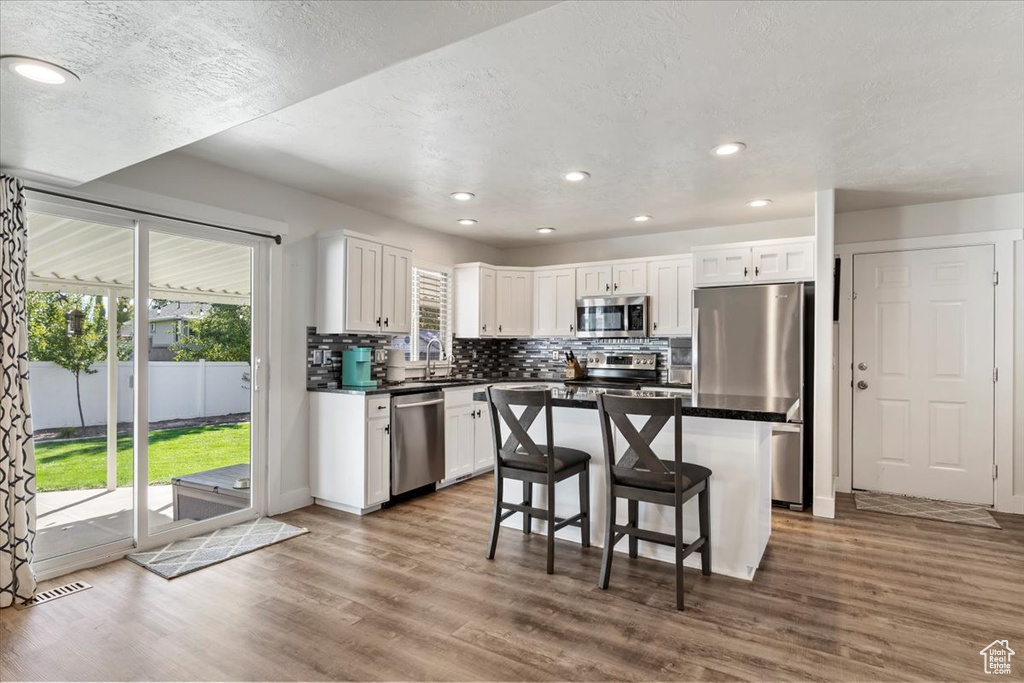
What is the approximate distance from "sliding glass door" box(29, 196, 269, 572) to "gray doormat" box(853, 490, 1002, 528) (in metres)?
4.88

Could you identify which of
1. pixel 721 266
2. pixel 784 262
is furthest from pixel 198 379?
pixel 784 262

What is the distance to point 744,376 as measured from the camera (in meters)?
4.50

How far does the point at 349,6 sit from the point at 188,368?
2.98 m

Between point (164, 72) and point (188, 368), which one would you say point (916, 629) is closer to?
point (164, 72)

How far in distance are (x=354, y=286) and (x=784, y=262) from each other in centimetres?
354

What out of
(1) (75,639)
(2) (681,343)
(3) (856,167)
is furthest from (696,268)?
(1) (75,639)

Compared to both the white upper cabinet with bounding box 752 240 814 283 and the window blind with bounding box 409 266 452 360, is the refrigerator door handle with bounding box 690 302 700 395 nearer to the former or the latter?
the white upper cabinet with bounding box 752 240 814 283

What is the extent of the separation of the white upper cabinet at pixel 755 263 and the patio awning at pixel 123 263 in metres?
3.76

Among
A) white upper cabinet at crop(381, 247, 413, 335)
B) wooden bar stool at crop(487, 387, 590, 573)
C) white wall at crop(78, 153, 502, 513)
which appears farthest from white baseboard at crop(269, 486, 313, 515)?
wooden bar stool at crop(487, 387, 590, 573)

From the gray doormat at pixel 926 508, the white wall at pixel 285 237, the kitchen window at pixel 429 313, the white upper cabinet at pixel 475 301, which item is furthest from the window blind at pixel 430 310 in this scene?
Result: the gray doormat at pixel 926 508

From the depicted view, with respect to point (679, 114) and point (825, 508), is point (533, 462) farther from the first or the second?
point (825, 508)

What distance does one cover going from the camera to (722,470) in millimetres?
3006

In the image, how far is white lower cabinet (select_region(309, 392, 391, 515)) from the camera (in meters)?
4.05

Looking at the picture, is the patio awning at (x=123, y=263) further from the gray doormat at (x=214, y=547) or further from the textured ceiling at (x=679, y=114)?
the gray doormat at (x=214, y=547)
